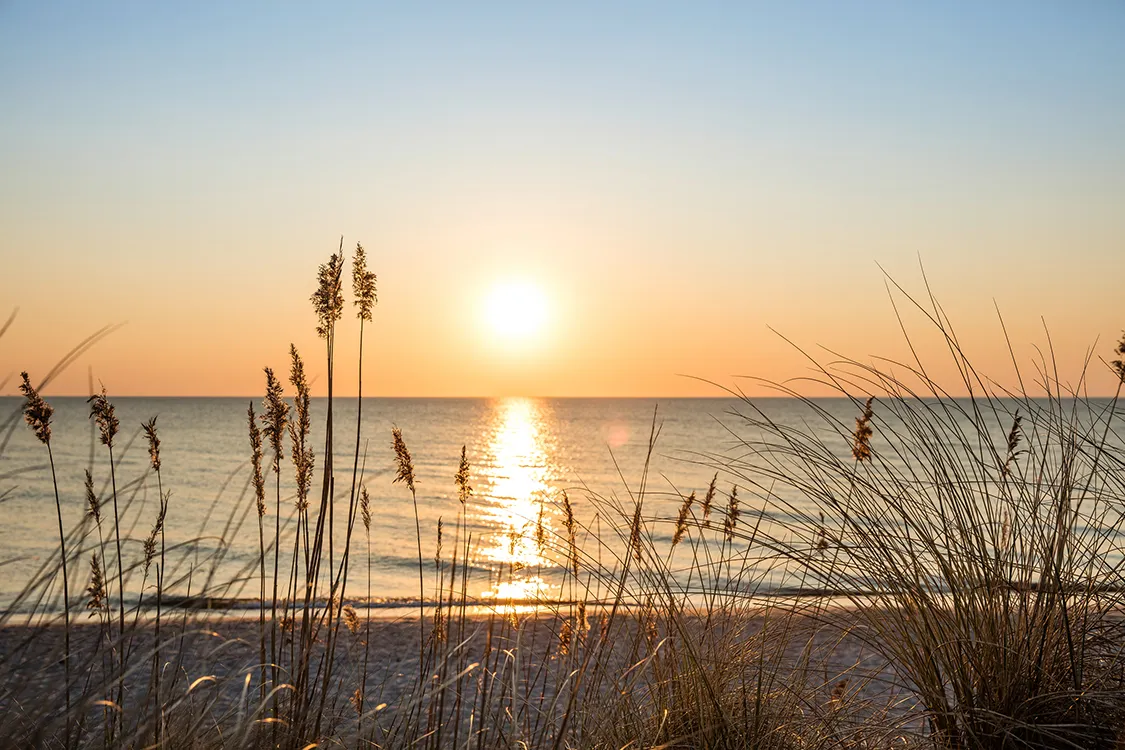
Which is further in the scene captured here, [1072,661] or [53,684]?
[1072,661]

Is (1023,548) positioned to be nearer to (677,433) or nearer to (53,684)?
(53,684)

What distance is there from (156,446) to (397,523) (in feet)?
50.8

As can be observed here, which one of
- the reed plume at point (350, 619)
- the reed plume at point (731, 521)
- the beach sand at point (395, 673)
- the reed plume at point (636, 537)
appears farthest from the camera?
the reed plume at point (731, 521)

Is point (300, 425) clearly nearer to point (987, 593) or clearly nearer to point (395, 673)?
point (395, 673)

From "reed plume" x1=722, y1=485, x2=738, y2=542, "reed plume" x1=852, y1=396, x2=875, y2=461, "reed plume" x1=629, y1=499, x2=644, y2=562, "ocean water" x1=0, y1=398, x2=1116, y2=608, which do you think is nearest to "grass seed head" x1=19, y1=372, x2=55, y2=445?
"ocean water" x1=0, y1=398, x2=1116, y2=608

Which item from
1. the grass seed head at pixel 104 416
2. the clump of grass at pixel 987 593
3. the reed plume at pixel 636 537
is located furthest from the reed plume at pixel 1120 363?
the grass seed head at pixel 104 416

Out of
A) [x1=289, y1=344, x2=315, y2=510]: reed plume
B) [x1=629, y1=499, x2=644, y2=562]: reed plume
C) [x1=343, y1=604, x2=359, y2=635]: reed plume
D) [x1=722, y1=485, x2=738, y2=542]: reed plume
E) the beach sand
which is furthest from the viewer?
[x1=722, y1=485, x2=738, y2=542]: reed plume

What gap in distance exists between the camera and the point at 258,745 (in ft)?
6.68

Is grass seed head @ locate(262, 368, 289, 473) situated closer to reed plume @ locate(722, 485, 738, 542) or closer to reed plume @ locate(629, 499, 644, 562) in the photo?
reed plume @ locate(629, 499, 644, 562)

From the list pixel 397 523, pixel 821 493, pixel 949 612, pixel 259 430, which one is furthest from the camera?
pixel 397 523

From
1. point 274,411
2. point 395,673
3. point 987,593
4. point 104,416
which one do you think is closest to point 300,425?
point 274,411

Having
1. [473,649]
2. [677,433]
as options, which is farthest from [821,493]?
[677,433]

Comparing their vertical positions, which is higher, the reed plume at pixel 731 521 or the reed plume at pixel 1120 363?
the reed plume at pixel 1120 363

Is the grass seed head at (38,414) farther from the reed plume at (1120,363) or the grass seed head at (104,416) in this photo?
the reed plume at (1120,363)
